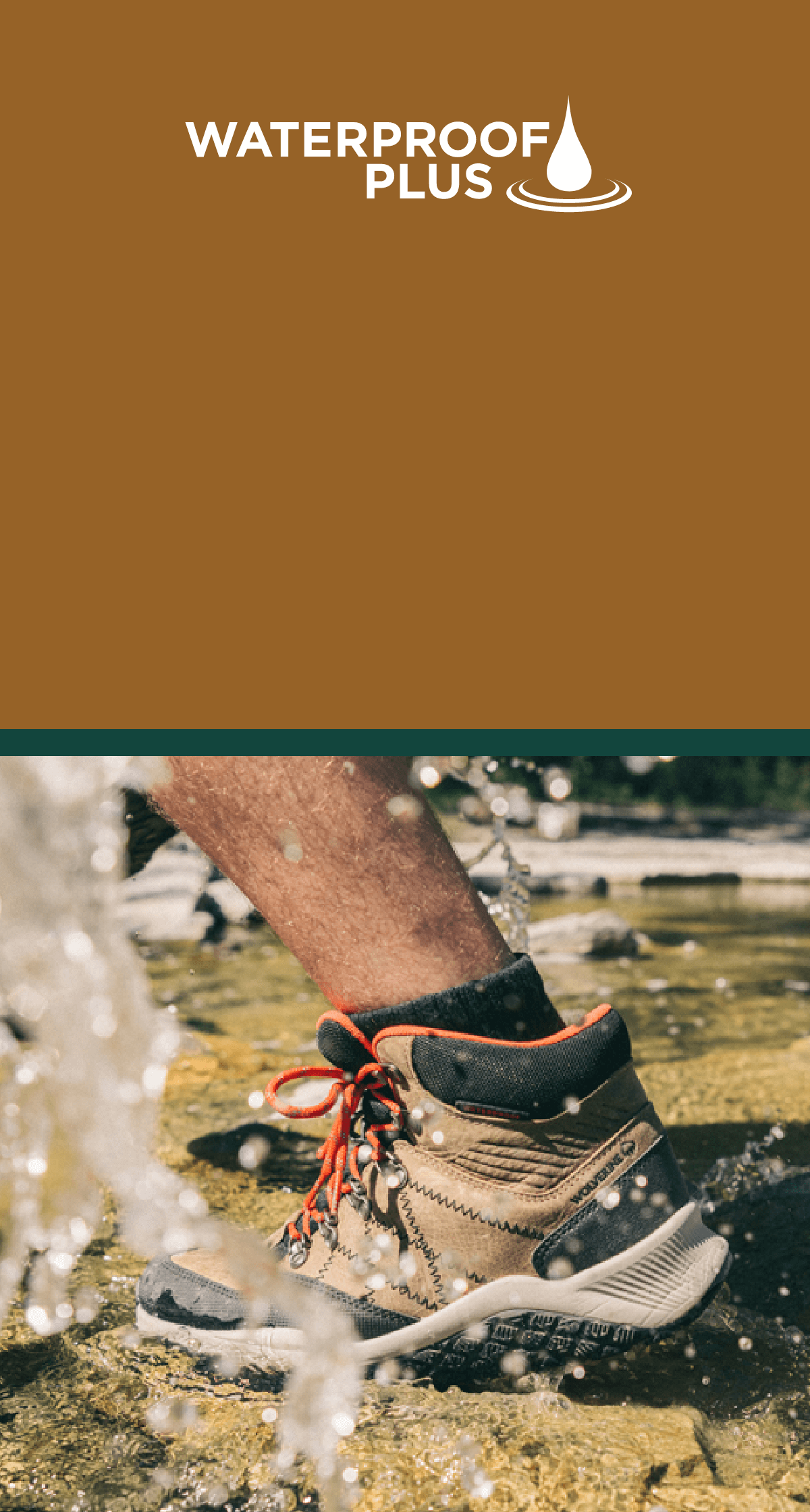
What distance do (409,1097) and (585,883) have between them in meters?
4.55

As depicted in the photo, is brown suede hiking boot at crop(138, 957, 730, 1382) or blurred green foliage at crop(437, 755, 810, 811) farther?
blurred green foliage at crop(437, 755, 810, 811)

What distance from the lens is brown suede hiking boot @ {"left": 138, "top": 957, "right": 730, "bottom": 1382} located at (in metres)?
1.49

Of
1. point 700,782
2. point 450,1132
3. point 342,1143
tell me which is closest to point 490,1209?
point 450,1132

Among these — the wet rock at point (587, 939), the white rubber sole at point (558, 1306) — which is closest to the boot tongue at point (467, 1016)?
the white rubber sole at point (558, 1306)

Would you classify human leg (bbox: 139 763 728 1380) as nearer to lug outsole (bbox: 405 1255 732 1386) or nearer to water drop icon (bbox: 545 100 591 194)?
lug outsole (bbox: 405 1255 732 1386)

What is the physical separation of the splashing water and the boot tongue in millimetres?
299

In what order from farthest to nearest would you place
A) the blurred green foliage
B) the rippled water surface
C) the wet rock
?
the blurred green foliage → the wet rock → the rippled water surface

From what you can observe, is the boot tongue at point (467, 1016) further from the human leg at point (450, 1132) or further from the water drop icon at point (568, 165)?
the water drop icon at point (568, 165)

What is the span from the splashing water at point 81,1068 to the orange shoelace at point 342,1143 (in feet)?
0.23

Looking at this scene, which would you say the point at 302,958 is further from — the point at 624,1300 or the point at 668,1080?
the point at 668,1080

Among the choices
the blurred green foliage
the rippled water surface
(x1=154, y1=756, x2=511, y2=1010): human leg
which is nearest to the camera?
the rippled water surface

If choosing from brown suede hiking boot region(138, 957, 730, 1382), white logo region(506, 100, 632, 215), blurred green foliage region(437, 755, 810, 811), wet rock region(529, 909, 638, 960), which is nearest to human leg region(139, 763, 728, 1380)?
brown suede hiking boot region(138, 957, 730, 1382)

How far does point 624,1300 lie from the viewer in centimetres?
150

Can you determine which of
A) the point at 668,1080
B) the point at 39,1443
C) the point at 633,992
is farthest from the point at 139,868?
the point at 633,992
